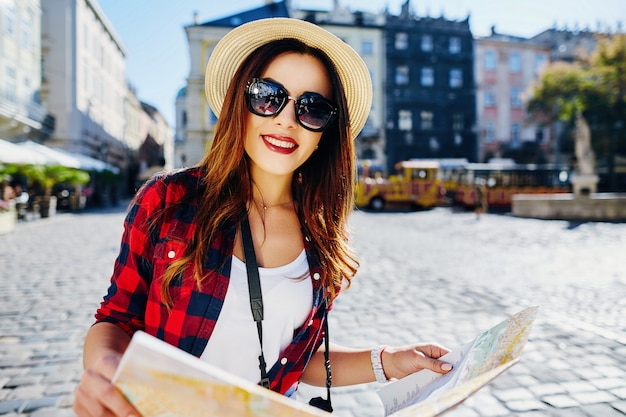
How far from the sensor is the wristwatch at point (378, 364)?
55.6 inches

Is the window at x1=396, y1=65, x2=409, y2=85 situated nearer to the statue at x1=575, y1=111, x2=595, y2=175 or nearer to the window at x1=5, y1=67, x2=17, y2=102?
the statue at x1=575, y1=111, x2=595, y2=175

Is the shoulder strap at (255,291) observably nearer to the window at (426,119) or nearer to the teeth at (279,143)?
the teeth at (279,143)

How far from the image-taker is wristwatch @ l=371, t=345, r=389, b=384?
4.63 feet

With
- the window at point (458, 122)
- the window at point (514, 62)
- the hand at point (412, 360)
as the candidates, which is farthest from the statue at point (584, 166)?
the window at point (514, 62)

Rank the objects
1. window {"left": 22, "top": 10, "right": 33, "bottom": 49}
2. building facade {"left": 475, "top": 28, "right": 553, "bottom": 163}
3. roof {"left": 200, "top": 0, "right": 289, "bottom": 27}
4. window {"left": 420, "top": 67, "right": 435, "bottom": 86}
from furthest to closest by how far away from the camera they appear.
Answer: building facade {"left": 475, "top": 28, "right": 553, "bottom": 163}
window {"left": 420, "top": 67, "right": 435, "bottom": 86}
roof {"left": 200, "top": 0, "right": 289, "bottom": 27}
window {"left": 22, "top": 10, "right": 33, "bottom": 49}

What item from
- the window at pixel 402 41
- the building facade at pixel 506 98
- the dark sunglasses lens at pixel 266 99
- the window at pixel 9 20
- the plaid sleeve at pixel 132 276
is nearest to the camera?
the plaid sleeve at pixel 132 276

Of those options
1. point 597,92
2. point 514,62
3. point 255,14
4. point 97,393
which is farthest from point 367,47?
point 97,393

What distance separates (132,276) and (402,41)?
40.9 meters

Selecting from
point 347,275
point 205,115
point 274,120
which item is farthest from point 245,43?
point 205,115

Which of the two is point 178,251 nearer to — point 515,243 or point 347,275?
point 347,275

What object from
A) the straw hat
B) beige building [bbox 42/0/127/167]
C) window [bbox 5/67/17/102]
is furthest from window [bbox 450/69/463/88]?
the straw hat

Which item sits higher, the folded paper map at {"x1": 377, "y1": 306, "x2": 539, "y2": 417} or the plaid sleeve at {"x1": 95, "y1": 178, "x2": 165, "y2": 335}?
the plaid sleeve at {"x1": 95, "y1": 178, "x2": 165, "y2": 335}

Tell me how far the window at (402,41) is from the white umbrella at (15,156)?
1227 inches

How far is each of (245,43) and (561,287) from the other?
586 cm
